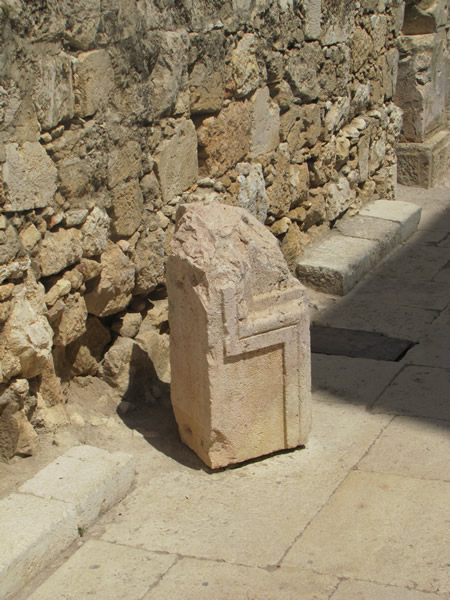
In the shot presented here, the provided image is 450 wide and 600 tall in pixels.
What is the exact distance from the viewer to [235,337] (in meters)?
3.65

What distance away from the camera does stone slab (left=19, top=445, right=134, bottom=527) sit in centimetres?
344

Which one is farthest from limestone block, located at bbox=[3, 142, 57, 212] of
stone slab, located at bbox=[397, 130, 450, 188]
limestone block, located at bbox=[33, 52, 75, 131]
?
stone slab, located at bbox=[397, 130, 450, 188]

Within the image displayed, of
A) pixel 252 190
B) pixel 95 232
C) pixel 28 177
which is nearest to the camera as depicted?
pixel 28 177

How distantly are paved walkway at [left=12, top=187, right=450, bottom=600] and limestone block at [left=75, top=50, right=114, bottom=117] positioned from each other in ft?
5.06

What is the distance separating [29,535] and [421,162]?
6836 millimetres

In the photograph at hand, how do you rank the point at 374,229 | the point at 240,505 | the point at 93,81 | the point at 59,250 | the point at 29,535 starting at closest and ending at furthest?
the point at 29,535 < the point at 240,505 < the point at 59,250 < the point at 93,81 < the point at 374,229

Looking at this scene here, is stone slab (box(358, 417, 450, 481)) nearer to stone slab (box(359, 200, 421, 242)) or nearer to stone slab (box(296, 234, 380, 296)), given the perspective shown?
stone slab (box(296, 234, 380, 296))

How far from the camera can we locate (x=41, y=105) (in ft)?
12.4

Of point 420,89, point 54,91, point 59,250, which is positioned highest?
point 54,91

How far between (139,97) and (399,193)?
16.5 feet

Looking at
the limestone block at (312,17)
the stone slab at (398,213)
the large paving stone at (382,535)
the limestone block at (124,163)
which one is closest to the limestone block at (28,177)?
the limestone block at (124,163)

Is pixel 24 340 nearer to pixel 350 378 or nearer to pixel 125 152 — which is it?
pixel 125 152

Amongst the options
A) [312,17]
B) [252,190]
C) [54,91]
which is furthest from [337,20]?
[54,91]

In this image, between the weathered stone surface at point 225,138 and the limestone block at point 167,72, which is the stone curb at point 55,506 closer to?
the limestone block at point 167,72
